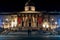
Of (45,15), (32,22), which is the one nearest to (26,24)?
(32,22)

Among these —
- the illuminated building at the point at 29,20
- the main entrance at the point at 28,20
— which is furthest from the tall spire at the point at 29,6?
the main entrance at the point at 28,20

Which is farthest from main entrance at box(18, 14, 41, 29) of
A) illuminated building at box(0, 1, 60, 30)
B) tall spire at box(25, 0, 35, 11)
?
tall spire at box(25, 0, 35, 11)

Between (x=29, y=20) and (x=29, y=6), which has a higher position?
(x=29, y=6)

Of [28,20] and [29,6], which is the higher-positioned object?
[29,6]

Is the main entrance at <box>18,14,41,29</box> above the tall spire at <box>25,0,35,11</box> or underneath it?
underneath

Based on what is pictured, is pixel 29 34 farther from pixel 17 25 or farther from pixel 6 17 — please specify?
pixel 6 17

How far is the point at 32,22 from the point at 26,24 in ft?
0.86

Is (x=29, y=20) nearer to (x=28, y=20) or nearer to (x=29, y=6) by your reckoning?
(x=28, y=20)

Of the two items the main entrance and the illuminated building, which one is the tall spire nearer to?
the illuminated building

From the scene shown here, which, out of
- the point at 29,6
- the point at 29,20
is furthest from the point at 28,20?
the point at 29,6

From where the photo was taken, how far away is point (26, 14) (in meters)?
7.75

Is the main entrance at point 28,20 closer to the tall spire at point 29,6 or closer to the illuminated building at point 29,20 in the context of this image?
the illuminated building at point 29,20

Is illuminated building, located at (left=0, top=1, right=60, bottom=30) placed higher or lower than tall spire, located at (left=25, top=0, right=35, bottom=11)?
lower

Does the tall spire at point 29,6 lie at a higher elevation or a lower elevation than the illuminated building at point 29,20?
higher
